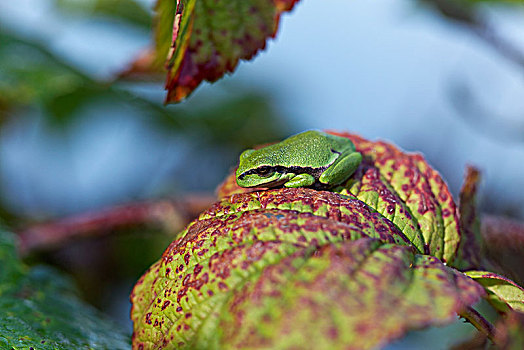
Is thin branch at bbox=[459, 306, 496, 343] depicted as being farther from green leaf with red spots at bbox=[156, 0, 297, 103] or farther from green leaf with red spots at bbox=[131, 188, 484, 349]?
green leaf with red spots at bbox=[156, 0, 297, 103]

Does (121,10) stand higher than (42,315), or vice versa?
(121,10)

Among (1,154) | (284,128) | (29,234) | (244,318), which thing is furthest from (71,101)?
(244,318)

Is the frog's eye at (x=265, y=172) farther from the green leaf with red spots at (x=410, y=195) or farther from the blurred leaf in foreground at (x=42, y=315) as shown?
the blurred leaf in foreground at (x=42, y=315)

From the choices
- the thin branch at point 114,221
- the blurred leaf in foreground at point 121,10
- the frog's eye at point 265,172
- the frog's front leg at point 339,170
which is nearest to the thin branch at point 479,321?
the frog's front leg at point 339,170

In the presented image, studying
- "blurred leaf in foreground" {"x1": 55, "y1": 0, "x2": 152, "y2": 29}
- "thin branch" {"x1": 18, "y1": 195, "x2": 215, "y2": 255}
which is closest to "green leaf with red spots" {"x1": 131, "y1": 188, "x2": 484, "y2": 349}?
"thin branch" {"x1": 18, "y1": 195, "x2": 215, "y2": 255}

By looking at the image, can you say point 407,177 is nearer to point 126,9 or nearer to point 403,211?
point 403,211

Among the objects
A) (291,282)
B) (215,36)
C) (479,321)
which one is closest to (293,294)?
(291,282)

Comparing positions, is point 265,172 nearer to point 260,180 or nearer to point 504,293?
point 260,180
